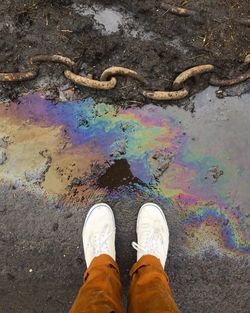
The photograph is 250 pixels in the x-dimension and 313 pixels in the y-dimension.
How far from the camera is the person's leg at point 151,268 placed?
2.06m

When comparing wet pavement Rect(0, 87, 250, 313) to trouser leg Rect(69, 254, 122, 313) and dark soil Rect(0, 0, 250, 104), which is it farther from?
trouser leg Rect(69, 254, 122, 313)

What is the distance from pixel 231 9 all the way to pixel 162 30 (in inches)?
19.3

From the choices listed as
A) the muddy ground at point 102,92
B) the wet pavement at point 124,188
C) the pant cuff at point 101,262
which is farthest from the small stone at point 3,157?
the pant cuff at point 101,262

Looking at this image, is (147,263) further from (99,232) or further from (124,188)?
(124,188)

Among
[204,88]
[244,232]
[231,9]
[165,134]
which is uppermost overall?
[231,9]

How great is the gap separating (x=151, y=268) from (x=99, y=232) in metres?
0.49

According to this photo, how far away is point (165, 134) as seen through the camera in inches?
114

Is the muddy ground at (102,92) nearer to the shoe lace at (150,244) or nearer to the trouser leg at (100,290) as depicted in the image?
the shoe lace at (150,244)

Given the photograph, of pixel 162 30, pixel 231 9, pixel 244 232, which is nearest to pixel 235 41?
pixel 231 9

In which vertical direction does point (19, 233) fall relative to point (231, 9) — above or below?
below

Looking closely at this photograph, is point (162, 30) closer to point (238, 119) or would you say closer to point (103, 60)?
point (103, 60)

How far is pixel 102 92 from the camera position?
2.89 metres

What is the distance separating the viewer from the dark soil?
2.88 meters

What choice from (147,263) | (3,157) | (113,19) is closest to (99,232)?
(147,263)
